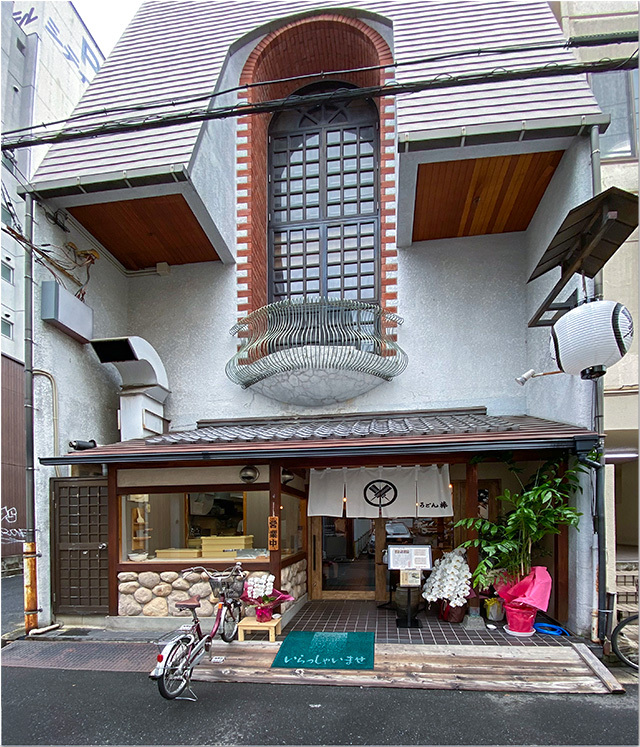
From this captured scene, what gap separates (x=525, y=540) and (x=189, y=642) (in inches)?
188

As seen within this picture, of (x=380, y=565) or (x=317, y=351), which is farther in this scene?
(x=380, y=565)

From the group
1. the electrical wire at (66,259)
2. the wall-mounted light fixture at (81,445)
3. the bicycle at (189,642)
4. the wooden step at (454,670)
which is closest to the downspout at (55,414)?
the wall-mounted light fixture at (81,445)

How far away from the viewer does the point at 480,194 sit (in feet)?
30.8

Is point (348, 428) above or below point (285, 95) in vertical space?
below

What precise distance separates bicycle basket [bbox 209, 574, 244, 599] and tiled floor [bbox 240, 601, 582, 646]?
0.74m

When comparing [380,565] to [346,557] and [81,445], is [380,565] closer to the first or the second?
[346,557]

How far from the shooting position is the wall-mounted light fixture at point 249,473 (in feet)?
27.0

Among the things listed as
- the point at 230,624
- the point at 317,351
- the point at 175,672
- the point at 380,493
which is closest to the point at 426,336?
the point at 317,351

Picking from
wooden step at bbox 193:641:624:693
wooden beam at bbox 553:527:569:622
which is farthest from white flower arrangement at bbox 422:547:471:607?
wooden beam at bbox 553:527:569:622

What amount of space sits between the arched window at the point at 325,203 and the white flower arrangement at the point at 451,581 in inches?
213

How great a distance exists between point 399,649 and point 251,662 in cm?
184

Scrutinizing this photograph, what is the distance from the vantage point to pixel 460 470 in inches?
388

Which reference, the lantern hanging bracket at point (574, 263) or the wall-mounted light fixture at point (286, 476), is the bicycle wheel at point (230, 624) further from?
the lantern hanging bracket at point (574, 263)

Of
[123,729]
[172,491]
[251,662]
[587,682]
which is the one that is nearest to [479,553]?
[587,682]
